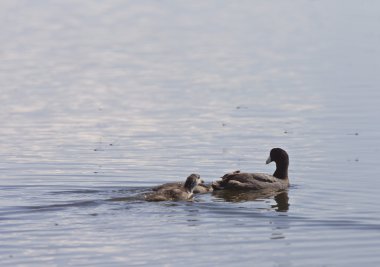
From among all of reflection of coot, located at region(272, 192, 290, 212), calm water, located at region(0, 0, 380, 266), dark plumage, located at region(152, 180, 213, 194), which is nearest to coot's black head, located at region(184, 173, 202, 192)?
dark plumage, located at region(152, 180, 213, 194)

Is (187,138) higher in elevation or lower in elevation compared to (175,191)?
higher

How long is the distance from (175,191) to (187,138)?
5.61m

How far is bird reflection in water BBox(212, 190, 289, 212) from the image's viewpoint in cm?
1993

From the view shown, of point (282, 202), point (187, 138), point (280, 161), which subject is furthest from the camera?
point (187, 138)

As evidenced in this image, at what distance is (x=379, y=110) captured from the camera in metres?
27.6

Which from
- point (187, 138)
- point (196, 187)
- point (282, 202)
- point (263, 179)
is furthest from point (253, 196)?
point (187, 138)

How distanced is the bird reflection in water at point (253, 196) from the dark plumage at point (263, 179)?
0.09 meters

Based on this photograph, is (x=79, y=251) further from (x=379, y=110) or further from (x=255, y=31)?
(x=255, y=31)

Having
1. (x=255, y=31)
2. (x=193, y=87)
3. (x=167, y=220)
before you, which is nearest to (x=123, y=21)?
(x=255, y=31)

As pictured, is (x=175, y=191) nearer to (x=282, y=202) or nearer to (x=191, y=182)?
(x=191, y=182)

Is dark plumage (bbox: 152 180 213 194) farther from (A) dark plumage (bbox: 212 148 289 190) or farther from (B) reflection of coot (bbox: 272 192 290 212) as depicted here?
(B) reflection of coot (bbox: 272 192 290 212)

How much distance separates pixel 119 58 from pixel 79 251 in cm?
2287

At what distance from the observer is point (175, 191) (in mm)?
19188

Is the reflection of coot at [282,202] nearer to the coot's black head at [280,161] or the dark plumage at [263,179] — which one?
the dark plumage at [263,179]
